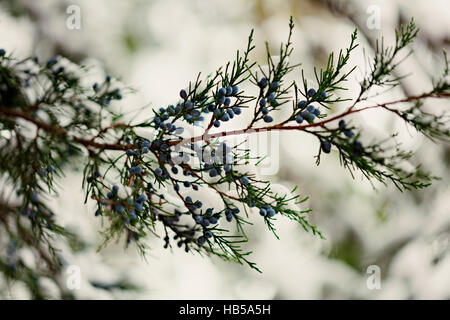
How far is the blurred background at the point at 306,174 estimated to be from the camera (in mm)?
1151

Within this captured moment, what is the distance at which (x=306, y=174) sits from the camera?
1279mm

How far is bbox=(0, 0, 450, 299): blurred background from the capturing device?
1.15 meters

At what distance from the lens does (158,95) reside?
44.0 inches

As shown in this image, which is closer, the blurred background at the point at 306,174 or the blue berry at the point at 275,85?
the blue berry at the point at 275,85

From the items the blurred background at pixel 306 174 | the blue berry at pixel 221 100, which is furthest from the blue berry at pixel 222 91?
the blurred background at pixel 306 174

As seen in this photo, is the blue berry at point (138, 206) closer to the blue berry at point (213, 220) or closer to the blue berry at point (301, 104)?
the blue berry at point (213, 220)

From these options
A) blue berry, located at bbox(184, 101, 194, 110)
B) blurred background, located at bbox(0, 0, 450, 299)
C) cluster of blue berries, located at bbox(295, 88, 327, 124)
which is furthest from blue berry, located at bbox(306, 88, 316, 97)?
blurred background, located at bbox(0, 0, 450, 299)

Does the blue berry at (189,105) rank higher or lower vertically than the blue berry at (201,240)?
higher

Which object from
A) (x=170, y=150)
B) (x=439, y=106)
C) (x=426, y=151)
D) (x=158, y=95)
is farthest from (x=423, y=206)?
(x=170, y=150)

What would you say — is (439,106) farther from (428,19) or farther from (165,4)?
(165,4)
